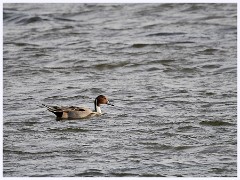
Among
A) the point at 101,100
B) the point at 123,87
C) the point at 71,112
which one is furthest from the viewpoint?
the point at 123,87

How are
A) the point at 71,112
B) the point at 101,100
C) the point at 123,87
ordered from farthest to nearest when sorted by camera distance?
the point at 123,87, the point at 101,100, the point at 71,112

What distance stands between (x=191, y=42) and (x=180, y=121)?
5897 millimetres

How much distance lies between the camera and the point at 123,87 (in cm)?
1320

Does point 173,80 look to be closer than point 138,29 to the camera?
Yes

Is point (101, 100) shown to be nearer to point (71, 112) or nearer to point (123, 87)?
point (71, 112)

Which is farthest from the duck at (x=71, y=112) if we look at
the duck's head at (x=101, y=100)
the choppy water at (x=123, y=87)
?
the duck's head at (x=101, y=100)

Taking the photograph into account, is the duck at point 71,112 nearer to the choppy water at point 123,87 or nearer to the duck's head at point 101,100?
the choppy water at point 123,87

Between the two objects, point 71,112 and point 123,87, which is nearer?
point 71,112

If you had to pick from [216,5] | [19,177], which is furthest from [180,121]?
[216,5]

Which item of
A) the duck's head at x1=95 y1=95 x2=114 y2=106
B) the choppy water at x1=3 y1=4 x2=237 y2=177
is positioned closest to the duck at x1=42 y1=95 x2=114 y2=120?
the choppy water at x1=3 y1=4 x2=237 y2=177

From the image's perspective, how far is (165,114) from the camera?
446 inches

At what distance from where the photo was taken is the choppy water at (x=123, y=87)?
922 centimetres

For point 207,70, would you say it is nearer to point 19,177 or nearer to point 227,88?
point 227,88

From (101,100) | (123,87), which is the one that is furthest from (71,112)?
(123,87)
